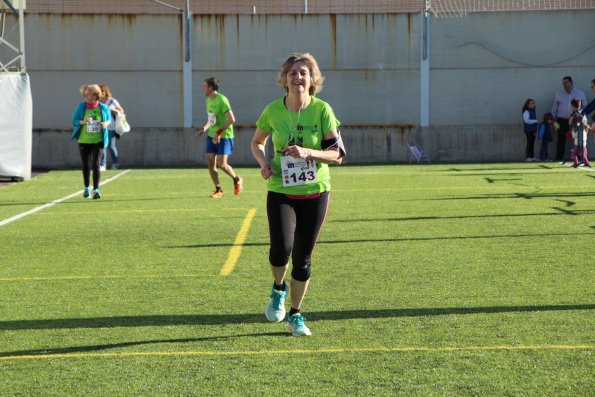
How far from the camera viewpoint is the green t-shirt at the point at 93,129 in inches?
683

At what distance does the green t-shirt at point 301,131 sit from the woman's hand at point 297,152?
0.22 metres

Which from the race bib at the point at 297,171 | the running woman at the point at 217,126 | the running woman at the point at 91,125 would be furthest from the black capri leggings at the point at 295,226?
the running woman at the point at 91,125

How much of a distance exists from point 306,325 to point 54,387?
2062mm

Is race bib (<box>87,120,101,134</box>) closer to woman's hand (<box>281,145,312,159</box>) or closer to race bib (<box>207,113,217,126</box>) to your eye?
race bib (<box>207,113,217,126</box>)

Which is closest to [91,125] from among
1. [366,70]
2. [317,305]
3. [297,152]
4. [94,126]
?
[94,126]

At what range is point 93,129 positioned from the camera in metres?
17.4

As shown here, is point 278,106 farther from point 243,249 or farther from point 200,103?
point 200,103

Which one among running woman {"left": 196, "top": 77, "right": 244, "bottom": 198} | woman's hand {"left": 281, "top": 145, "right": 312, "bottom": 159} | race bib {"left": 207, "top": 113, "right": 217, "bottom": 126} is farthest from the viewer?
race bib {"left": 207, "top": 113, "right": 217, "bottom": 126}

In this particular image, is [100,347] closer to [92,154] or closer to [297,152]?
[297,152]

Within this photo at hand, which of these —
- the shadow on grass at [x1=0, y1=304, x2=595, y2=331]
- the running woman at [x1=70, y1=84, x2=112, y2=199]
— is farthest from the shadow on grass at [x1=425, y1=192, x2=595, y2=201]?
the shadow on grass at [x1=0, y1=304, x2=595, y2=331]

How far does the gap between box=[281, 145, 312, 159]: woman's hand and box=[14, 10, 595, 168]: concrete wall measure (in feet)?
77.1

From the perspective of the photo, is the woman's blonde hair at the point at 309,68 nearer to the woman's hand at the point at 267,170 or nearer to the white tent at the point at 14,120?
the woman's hand at the point at 267,170

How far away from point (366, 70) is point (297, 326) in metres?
24.1

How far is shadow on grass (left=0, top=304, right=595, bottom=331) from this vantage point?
7449 millimetres
